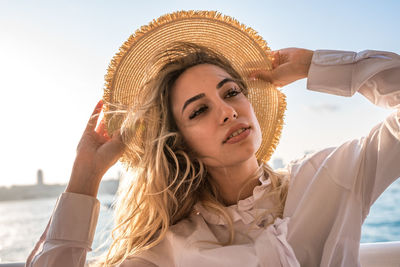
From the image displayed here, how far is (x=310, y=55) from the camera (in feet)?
6.45

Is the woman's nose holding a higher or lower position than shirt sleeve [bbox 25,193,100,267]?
higher

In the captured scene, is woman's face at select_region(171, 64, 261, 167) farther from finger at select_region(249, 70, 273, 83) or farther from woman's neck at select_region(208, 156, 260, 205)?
finger at select_region(249, 70, 273, 83)

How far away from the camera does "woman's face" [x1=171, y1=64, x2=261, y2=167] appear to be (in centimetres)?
177

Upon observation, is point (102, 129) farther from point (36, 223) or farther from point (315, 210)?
point (36, 223)

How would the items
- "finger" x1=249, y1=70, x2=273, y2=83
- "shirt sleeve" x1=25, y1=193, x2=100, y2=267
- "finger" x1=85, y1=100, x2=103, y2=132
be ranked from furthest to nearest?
1. "finger" x1=249, y1=70, x2=273, y2=83
2. "finger" x1=85, y1=100, x2=103, y2=132
3. "shirt sleeve" x1=25, y1=193, x2=100, y2=267

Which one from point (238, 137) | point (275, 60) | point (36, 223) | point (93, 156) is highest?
point (275, 60)

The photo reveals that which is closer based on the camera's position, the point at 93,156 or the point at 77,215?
the point at 77,215

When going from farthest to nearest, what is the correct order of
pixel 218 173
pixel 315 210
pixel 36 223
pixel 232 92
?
pixel 36 223 → pixel 218 173 → pixel 232 92 → pixel 315 210

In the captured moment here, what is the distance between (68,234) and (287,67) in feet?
4.69

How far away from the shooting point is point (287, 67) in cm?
201

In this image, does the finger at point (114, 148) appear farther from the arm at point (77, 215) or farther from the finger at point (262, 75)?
the finger at point (262, 75)

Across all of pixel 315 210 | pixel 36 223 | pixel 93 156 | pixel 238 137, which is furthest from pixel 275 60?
pixel 36 223

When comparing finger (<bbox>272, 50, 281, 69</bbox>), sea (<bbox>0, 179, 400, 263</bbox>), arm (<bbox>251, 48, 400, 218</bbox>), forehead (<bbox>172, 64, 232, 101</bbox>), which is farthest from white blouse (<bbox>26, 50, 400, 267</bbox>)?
sea (<bbox>0, 179, 400, 263</bbox>)

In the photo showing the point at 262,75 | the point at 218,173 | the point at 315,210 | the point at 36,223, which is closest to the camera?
the point at 315,210
